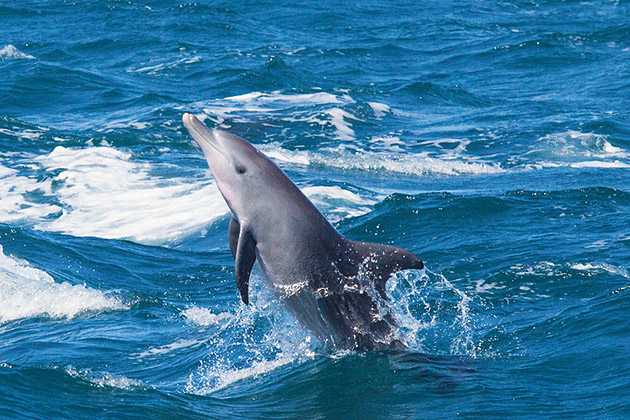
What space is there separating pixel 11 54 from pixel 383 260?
104 ft

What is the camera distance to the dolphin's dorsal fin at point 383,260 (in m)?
11.1

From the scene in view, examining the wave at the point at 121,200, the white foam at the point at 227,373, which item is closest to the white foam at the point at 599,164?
the wave at the point at 121,200

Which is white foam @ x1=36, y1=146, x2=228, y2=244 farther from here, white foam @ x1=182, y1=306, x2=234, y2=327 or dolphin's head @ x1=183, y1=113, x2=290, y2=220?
dolphin's head @ x1=183, y1=113, x2=290, y2=220

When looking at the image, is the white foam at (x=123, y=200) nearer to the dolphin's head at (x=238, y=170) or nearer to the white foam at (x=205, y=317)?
the white foam at (x=205, y=317)

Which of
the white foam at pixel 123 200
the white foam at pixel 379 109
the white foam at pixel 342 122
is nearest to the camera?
the white foam at pixel 123 200

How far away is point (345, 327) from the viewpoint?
11.4 metres

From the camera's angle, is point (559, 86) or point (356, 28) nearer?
point (559, 86)

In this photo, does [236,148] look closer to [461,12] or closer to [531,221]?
[531,221]

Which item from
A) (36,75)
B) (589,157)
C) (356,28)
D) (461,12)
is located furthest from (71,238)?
(461,12)

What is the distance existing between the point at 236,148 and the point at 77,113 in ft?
70.8

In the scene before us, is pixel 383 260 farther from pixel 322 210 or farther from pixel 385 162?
pixel 385 162

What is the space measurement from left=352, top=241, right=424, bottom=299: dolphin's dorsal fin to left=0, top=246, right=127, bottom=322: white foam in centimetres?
533

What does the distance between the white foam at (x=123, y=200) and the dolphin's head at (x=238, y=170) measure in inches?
330

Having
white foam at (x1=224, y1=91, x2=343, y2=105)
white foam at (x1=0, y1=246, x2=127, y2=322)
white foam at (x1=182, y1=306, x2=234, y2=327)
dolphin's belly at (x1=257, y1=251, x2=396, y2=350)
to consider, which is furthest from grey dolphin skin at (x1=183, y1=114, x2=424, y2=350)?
white foam at (x1=224, y1=91, x2=343, y2=105)
